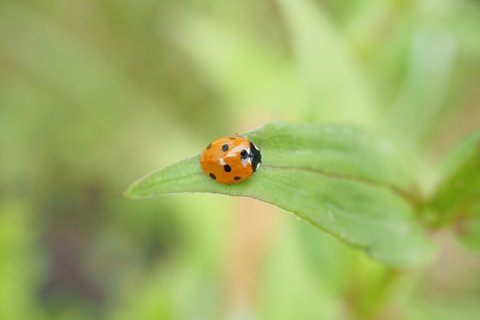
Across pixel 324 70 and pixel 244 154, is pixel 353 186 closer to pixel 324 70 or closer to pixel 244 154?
pixel 244 154

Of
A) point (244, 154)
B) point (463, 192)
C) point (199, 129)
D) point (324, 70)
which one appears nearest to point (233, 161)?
point (244, 154)

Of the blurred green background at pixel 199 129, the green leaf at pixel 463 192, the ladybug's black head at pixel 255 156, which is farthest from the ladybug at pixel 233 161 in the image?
the blurred green background at pixel 199 129

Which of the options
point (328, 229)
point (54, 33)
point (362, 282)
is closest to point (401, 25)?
point (362, 282)

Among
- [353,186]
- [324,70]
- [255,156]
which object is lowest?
[255,156]

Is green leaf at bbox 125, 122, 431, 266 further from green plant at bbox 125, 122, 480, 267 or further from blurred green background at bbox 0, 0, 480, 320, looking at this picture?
blurred green background at bbox 0, 0, 480, 320

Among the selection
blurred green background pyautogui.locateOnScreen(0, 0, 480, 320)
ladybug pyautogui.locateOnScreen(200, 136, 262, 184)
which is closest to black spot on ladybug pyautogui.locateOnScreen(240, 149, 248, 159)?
ladybug pyautogui.locateOnScreen(200, 136, 262, 184)

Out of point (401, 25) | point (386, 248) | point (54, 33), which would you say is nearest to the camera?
point (386, 248)

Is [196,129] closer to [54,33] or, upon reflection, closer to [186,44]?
[186,44]
